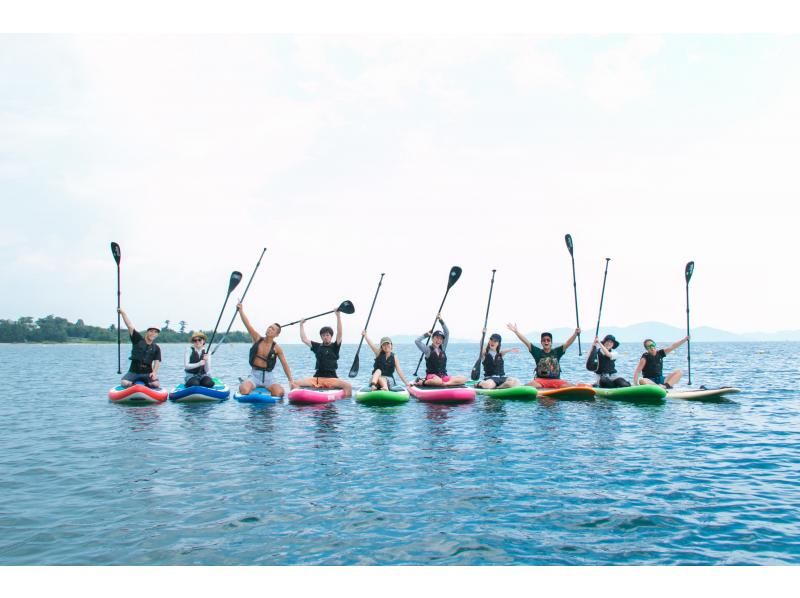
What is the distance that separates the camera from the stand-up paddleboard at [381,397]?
16.3 metres

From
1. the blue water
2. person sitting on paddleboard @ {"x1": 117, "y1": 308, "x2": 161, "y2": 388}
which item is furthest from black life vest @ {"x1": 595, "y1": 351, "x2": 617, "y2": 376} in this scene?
person sitting on paddleboard @ {"x1": 117, "y1": 308, "x2": 161, "y2": 388}

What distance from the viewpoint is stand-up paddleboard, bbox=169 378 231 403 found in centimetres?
1683

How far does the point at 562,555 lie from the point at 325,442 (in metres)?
6.39

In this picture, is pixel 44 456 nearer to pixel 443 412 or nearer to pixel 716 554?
pixel 443 412

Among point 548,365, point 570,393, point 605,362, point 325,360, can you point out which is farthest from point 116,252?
point 605,362

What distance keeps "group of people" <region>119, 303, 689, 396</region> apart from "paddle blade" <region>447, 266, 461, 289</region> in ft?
9.39

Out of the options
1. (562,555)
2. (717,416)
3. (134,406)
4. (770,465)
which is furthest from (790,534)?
(134,406)

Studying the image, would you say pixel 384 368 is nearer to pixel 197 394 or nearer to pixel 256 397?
pixel 256 397

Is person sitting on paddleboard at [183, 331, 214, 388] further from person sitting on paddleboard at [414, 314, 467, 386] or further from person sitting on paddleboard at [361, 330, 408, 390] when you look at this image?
person sitting on paddleboard at [414, 314, 467, 386]

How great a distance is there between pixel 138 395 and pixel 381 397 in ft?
23.4

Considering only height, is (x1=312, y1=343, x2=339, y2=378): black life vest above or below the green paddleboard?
above

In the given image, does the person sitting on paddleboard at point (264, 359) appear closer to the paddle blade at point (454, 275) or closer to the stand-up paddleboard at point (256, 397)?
the stand-up paddleboard at point (256, 397)

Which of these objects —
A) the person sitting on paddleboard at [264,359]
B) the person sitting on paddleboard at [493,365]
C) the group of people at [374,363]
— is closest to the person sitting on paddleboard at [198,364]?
the group of people at [374,363]

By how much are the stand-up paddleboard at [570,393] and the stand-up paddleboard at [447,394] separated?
7.52ft
